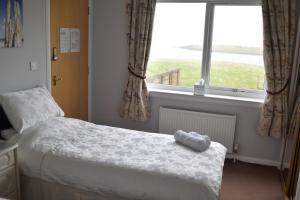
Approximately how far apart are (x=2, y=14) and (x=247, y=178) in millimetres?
2967

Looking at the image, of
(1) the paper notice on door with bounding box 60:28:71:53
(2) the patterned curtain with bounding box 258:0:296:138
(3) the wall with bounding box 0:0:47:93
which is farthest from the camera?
(1) the paper notice on door with bounding box 60:28:71:53

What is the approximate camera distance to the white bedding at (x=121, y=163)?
84.0 inches

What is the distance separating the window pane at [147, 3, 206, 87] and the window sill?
21cm

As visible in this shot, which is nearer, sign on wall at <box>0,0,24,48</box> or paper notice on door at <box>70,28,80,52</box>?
sign on wall at <box>0,0,24,48</box>

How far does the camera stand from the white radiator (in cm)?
376

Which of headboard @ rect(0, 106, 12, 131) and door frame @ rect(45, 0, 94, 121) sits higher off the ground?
door frame @ rect(45, 0, 94, 121)

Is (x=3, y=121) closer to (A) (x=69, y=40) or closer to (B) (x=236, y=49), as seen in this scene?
(A) (x=69, y=40)

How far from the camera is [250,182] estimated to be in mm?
3328

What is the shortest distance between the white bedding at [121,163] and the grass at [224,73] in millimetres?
1363

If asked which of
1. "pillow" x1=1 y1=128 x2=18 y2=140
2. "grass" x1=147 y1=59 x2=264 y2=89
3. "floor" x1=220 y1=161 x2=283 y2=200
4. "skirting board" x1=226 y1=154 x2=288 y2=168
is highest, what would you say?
"grass" x1=147 y1=59 x2=264 y2=89

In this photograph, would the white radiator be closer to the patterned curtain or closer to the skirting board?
the skirting board

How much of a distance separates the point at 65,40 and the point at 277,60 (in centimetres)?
244

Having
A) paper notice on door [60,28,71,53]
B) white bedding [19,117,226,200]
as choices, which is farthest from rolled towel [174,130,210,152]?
paper notice on door [60,28,71,53]

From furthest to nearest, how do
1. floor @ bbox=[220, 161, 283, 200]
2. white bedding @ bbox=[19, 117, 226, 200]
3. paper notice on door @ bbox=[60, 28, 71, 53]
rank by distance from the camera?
1. paper notice on door @ bbox=[60, 28, 71, 53]
2. floor @ bbox=[220, 161, 283, 200]
3. white bedding @ bbox=[19, 117, 226, 200]
